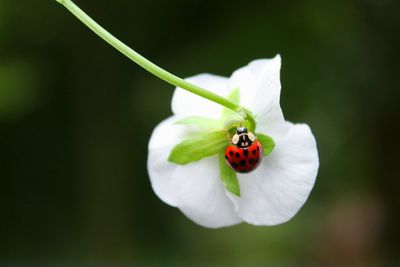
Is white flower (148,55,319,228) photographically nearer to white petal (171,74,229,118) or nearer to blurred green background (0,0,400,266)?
white petal (171,74,229,118)

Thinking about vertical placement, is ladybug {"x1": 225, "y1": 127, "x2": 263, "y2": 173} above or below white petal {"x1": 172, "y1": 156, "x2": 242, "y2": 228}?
above

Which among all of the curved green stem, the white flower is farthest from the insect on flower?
the curved green stem

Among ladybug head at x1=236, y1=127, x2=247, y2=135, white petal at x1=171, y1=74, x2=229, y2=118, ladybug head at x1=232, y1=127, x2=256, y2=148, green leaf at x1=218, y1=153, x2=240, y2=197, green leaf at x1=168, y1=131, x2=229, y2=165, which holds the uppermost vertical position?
white petal at x1=171, y1=74, x2=229, y2=118

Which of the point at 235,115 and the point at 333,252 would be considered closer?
the point at 235,115

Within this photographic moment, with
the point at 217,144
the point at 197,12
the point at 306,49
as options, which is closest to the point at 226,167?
the point at 217,144

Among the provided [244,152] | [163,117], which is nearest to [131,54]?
[244,152]

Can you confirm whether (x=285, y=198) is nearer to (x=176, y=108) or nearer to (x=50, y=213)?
(x=176, y=108)

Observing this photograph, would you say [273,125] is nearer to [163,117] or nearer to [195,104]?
[195,104]
